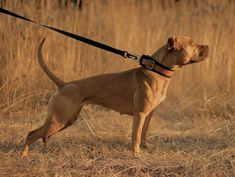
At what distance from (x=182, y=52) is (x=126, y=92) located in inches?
25.5

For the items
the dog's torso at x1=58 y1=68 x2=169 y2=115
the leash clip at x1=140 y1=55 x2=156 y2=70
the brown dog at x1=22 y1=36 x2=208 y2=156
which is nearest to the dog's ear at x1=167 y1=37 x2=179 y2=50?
the brown dog at x1=22 y1=36 x2=208 y2=156

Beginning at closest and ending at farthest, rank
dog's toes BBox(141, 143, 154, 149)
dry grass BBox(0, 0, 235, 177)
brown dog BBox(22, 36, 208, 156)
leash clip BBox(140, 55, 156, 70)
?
dry grass BBox(0, 0, 235, 177)
brown dog BBox(22, 36, 208, 156)
leash clip BBox(140, 55, 156, 70)
dog's toes BBox(141, 143, 154, 149)

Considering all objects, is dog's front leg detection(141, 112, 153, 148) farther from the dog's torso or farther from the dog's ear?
the dog's ear

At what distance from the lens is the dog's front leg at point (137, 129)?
482 centimetres

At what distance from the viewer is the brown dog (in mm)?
4746

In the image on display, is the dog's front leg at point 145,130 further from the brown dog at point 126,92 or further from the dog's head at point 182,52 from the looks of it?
the dog's head at point 182,52

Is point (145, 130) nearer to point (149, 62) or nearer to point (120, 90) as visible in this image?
point (120, 90)

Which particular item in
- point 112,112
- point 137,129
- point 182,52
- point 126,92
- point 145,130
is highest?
point 182,52

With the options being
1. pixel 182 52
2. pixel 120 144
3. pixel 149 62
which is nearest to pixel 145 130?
pixel 120 144

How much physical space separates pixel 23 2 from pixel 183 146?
3.02 m

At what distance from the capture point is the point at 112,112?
21.8ft

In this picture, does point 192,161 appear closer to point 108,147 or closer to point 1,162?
point 108,147

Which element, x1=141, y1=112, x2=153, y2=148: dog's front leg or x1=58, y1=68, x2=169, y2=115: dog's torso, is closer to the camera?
x1=58, y1=68, x2=169, y2=115: dog's torso

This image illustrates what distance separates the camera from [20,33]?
6797 millimetres
